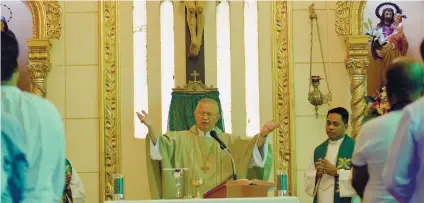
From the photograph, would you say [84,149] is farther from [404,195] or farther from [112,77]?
[404,195]

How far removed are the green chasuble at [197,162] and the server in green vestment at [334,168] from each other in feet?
2.00

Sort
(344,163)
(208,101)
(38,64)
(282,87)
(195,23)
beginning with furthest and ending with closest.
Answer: (282,87), (195,23), (38,64), (208,101), (344,163)

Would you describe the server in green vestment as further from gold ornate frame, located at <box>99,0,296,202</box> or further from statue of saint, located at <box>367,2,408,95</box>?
statue of saint, located at <box>367,2,408,95</box>

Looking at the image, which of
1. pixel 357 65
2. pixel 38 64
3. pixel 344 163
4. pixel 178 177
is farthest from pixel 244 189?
pixel 38 64

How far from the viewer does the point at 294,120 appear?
10297 mm

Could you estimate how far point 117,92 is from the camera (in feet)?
33.6

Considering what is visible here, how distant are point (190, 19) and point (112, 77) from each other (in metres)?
1.09

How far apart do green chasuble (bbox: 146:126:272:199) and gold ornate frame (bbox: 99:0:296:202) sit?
3.60ft

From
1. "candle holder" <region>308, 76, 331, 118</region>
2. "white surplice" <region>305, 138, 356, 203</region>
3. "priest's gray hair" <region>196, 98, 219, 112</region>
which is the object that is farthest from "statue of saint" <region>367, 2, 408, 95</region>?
"priest's gray hair" <region>196, 98, 219, 112</region>

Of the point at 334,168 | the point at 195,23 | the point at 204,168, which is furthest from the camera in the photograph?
the point at 195,23

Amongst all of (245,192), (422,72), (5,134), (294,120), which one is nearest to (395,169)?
(422,72)

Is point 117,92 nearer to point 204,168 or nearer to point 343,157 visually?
point 204,168

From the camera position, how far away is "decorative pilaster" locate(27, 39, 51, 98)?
1005cm

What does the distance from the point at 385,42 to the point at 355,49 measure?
16.6 inches
